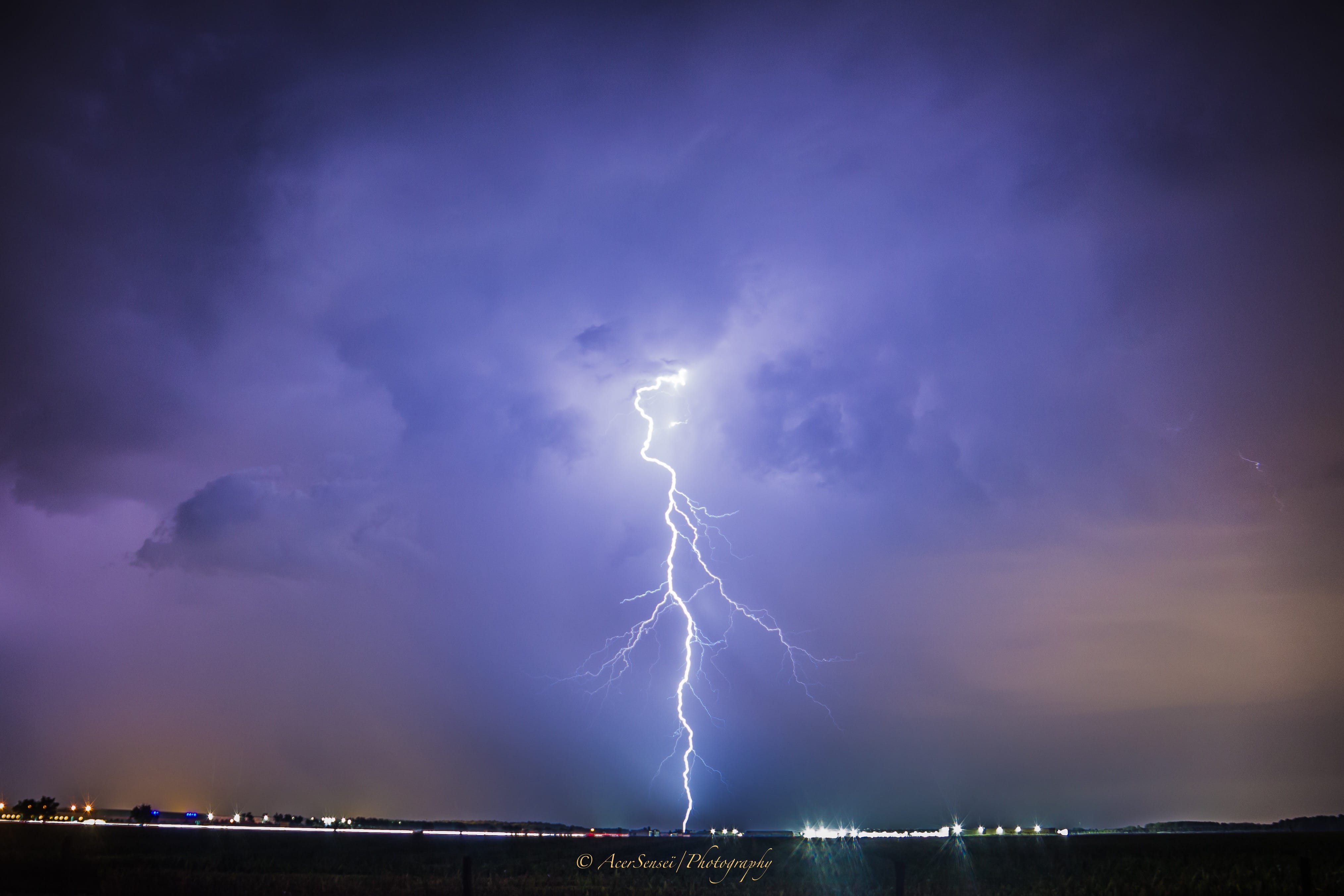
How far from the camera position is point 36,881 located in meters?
19.0

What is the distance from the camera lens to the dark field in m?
17.9

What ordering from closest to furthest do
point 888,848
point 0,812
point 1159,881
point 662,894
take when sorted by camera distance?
point 662,894 → point 1159,881 → point 888,848 → point 0,812

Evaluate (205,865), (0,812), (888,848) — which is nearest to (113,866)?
(205,865)

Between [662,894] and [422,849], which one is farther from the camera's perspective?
[422,849]

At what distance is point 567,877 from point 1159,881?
13.4 m

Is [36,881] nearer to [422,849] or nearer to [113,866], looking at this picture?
[113,866]

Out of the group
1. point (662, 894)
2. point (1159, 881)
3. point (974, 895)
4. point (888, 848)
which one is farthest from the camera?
point (888, 848)

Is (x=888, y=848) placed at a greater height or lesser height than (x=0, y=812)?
lesser

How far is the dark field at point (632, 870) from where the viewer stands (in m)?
17.9

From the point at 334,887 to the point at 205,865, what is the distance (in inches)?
376

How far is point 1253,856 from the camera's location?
2609cm

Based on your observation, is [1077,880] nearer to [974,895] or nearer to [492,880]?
A: [974,895]

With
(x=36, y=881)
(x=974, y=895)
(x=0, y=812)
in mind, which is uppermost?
(x=0, y=812)

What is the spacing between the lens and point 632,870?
73.5 feet
